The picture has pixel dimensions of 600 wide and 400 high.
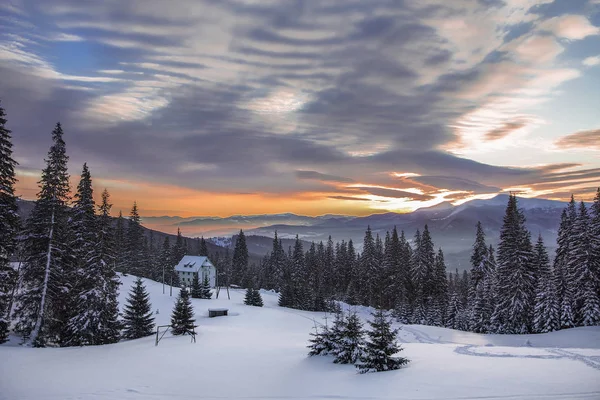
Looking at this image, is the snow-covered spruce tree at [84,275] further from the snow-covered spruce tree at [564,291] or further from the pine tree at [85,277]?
the snow-covered spruce tree at [564,291]

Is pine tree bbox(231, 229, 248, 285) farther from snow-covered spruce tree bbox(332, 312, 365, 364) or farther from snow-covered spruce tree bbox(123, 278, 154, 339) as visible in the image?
snow-covered spruce tree bbox(332, 312, 365, 364)

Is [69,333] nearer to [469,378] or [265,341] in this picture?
[265,341]

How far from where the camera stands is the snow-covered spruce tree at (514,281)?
151 ft

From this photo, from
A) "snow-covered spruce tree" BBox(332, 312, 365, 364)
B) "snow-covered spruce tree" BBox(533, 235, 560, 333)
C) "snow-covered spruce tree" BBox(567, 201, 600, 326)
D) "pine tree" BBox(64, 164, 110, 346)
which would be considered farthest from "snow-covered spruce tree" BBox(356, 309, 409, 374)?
"snow-covered spruce tree" BBox(567, 201, 600, 326)

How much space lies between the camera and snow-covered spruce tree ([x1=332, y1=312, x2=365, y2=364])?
63.3 ft

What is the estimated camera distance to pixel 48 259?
94.0 ft

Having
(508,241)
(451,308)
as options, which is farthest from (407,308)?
(508,241)

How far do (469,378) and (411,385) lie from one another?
234 cm

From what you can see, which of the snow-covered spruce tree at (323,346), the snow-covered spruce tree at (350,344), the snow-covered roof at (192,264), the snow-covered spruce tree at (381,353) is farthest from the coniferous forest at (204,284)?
the snow-covered spruce tree at (381,353)

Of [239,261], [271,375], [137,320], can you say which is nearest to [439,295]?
[137,320]

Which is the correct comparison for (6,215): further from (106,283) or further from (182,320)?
(182,320)

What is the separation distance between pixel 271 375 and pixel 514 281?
135ft

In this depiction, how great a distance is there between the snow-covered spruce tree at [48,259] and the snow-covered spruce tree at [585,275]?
178ft

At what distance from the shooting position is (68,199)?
30.4 m
